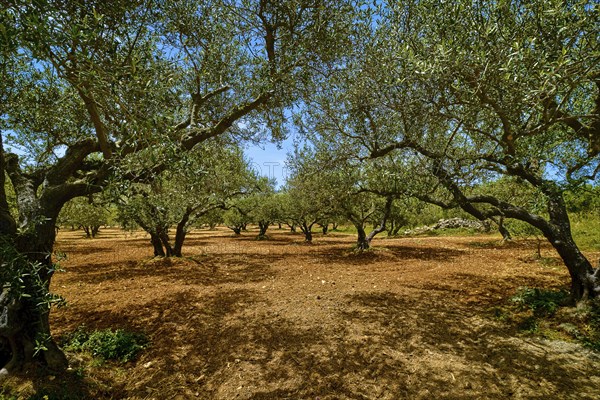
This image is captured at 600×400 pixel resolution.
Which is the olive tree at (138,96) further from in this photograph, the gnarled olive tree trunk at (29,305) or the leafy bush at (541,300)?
the leafy bush at (541,300)

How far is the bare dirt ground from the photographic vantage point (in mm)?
5062

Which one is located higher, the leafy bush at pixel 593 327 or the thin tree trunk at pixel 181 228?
the thin tree trunk at pixel 181 228

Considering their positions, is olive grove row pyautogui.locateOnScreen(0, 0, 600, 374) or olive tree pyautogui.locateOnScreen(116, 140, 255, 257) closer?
olive grove row pyautogui.locateOnScreen(0, 0, 600, 374)

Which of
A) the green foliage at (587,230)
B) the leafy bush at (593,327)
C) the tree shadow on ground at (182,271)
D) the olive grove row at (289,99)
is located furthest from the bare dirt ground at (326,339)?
the green foliage at (587,230)

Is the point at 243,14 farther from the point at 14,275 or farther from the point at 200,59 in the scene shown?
the point at 14,275

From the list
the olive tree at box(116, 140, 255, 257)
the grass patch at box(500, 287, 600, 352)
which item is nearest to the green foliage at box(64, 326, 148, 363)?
the olive tree at box(116, 140, 255, 257)

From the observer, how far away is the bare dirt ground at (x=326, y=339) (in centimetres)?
506

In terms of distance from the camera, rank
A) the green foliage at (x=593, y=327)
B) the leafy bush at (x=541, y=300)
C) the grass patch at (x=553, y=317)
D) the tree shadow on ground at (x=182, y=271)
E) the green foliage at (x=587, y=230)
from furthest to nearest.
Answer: the green foliage at (x=587, y=230) → the tree shadow on ground at (x=182, y=271) → the leafy bush at (x=541, y=300) → the grass patch at (x=553, y=317) → the green foliage at (x=593, y=327)

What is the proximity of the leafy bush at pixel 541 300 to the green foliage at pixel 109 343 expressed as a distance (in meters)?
Answer: 10.2

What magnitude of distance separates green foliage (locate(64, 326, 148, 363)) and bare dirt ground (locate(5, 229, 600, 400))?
29 centimetres

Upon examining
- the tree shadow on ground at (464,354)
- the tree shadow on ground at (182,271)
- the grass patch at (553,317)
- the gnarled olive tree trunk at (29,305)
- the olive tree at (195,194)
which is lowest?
the tree shadow on ground at (182,271)

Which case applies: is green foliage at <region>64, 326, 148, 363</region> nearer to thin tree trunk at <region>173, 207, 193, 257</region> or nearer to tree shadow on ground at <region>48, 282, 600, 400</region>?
tree shadow on ground at <region>48, 282, 600, 400</region>

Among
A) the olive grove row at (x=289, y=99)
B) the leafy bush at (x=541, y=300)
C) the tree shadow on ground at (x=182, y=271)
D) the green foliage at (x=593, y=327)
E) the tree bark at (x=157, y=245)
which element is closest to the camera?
the olive grove row at (x=289, y=99)

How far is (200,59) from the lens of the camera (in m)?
7.66
